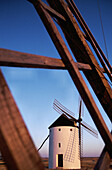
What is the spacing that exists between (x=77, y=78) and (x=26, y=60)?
2.71 ft

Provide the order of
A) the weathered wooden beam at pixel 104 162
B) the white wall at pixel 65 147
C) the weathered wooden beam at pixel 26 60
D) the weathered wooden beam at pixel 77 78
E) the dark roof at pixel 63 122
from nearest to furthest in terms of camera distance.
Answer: the weathered wooden beam at pixel 26 60
the weathered wooden beam at pixel 104 162
the weathered wooden beam at pixel 77 78
the white wall at pixel 65 147
the dark roof at pixel 63 122

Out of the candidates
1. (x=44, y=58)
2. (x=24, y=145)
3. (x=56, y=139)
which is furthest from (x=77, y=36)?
(x=56, y=139)

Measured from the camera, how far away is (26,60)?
1.93m

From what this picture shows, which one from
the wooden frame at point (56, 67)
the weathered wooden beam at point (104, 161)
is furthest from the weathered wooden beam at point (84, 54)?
the weathered wooden beam at point (104, 161)

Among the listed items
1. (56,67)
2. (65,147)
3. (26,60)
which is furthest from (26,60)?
(65,147)

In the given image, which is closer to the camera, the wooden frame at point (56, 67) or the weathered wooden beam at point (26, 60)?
the wooden frame at point (56, 67)

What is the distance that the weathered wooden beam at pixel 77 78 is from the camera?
226 cm

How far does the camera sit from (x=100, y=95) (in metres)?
2.77

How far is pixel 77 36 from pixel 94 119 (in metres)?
1.58

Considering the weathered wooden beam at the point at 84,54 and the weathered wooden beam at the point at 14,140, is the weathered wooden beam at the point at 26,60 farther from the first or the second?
the weathered wooden beam at the point at 84,54

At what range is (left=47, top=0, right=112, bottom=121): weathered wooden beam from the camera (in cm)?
272

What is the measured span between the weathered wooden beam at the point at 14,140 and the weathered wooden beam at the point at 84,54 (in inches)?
74.3

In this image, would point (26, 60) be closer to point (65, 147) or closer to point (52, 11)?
point (52, 11)

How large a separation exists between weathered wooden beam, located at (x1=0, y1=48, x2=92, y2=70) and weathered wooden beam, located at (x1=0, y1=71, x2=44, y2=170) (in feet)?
1.91
